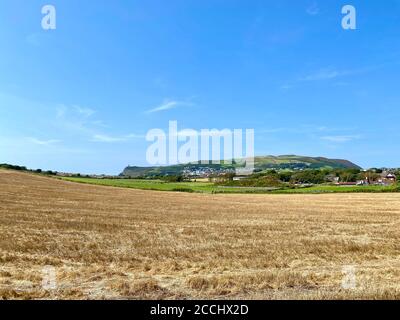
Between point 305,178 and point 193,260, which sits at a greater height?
point 305,178

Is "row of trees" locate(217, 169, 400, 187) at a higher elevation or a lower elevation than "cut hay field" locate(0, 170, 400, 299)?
higher

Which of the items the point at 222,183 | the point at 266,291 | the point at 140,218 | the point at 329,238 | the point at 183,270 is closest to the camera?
the point at 266,291

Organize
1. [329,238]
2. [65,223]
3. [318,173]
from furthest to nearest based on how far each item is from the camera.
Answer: [318,173]
[65,223]
[329,238]

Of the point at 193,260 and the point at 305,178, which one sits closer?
the point at 193,260

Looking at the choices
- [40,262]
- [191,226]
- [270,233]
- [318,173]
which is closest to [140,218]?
[191,226]

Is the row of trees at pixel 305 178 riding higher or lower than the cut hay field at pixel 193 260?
higher

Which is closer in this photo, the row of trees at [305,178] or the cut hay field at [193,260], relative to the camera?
the cut hay field at [193,260]

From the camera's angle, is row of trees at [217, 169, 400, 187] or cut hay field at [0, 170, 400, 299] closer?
cut hay field at [0, 170, 400, 299]

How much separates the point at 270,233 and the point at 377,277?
426 inches

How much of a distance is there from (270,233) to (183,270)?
420 inches

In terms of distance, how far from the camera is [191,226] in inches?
1057
